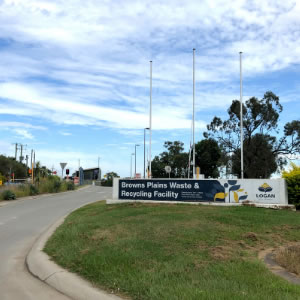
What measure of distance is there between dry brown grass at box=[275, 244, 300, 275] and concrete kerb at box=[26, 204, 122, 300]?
320 cm

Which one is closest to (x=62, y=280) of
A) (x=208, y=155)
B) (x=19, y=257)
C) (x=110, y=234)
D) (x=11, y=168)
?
(x=19, y=257)

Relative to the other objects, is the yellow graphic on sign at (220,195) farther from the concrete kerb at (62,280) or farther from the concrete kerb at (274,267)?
the concrete kerb at (62,280)

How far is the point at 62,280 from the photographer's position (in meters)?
5.88

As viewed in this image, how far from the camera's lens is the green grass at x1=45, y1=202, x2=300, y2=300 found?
195 inches

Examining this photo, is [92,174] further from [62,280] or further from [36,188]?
[62,280]

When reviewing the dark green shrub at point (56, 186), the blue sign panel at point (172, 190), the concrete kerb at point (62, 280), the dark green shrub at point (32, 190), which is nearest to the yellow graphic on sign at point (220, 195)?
the blue sign panel at point (172, 190)

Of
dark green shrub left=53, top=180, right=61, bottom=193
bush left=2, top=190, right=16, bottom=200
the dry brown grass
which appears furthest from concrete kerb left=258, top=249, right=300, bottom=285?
dark green shrub left=53, top=180, right=61, bottom=193

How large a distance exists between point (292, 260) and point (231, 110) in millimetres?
45744

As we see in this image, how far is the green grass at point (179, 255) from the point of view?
4957mm

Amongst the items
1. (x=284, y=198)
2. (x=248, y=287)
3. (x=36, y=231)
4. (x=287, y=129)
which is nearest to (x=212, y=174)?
(x=287, y=129)

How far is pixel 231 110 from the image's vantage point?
5078 centimetres

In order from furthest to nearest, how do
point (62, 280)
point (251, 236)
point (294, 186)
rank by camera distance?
1. point (294, 186)
2. point (251, 236)
3. point (62, 280)

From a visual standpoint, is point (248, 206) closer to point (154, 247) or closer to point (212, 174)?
point (154, 247)

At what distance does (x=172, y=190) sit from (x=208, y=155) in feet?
203
